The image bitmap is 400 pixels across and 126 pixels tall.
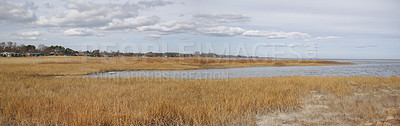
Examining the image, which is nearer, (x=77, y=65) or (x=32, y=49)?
(x=77, y=65)

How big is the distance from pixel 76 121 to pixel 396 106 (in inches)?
436

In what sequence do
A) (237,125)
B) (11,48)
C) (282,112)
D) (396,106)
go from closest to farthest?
(237,125), (282,112), (396,106), (11,48)

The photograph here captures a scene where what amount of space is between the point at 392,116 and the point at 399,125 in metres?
1.24

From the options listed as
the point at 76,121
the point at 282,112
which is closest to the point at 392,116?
the point at 282,112

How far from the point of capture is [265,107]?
29.0 ft

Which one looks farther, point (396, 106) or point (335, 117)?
point (396, 106)

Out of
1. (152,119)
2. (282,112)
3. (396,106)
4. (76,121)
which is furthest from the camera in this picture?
(396,106)

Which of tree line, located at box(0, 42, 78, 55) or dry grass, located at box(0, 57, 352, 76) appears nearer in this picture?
dry grass, located at box(0, 57, 352, 76)

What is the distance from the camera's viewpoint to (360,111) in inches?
317

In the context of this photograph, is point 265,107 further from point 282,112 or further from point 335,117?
point 335,117

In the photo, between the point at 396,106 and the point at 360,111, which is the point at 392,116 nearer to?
the point at 360,111

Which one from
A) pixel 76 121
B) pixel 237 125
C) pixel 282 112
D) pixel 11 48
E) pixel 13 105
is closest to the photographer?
pixel 76 121

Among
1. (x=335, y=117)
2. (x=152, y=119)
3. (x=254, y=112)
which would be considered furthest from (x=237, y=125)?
(x=335, y=117)

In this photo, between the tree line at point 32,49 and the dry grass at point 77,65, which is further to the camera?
the tree line at point 32,49
